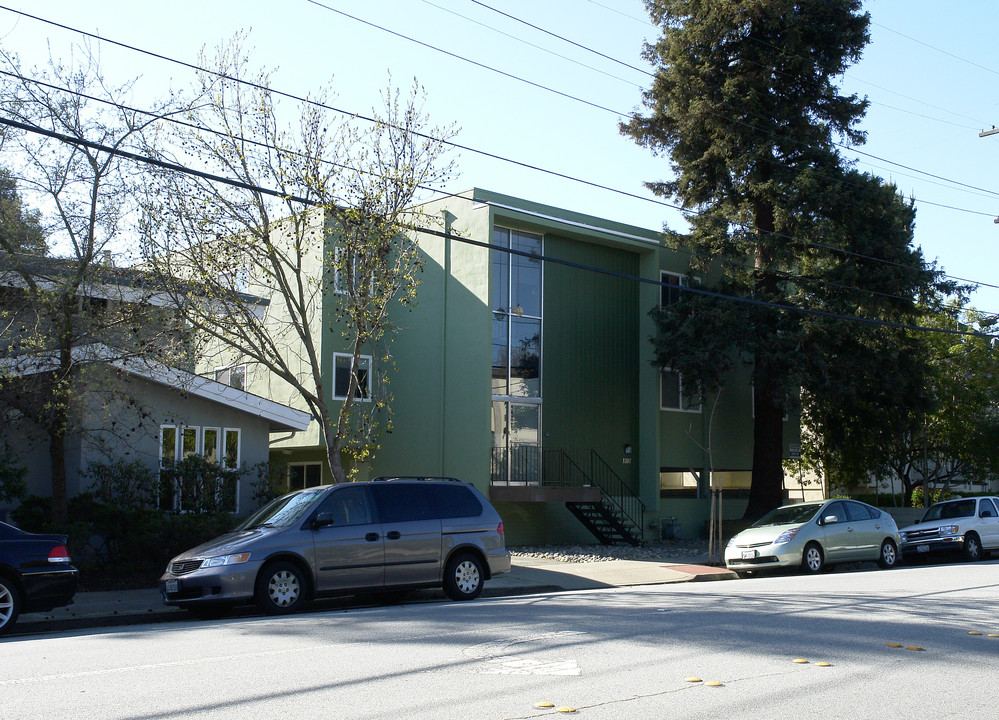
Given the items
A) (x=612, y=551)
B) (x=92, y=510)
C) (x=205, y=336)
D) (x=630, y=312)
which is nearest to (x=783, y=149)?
(x=630, y=312)

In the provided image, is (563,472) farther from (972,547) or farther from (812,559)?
(972,547)

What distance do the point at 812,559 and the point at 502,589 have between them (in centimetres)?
646

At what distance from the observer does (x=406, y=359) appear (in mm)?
24938

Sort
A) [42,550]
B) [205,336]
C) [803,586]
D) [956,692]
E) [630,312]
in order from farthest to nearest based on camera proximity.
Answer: [630,312] < [205,336] < [803,586] < [42,550] < [956,692]

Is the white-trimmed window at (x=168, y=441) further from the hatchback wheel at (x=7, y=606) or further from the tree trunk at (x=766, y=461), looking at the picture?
the tree trunk at (x=766, y=461)

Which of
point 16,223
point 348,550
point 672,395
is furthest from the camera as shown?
point 672,395

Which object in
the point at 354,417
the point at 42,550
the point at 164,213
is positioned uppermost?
the point at 164,213

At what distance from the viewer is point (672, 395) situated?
26500 millimetres

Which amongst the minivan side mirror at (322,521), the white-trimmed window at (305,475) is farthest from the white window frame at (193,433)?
the white-trimmed window at (305,475)

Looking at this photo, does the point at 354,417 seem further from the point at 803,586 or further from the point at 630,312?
the point at 803,586

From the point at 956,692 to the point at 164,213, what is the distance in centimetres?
1297

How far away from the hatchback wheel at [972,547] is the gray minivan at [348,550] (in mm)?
11919

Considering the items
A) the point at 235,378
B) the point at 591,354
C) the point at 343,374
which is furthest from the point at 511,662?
the point at 235,378

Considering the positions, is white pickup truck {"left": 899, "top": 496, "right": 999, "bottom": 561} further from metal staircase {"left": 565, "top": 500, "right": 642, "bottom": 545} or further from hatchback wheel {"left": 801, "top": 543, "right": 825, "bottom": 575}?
metal staircase {"left": 565, "top": 500, "right": 642, "bottom": 545}
